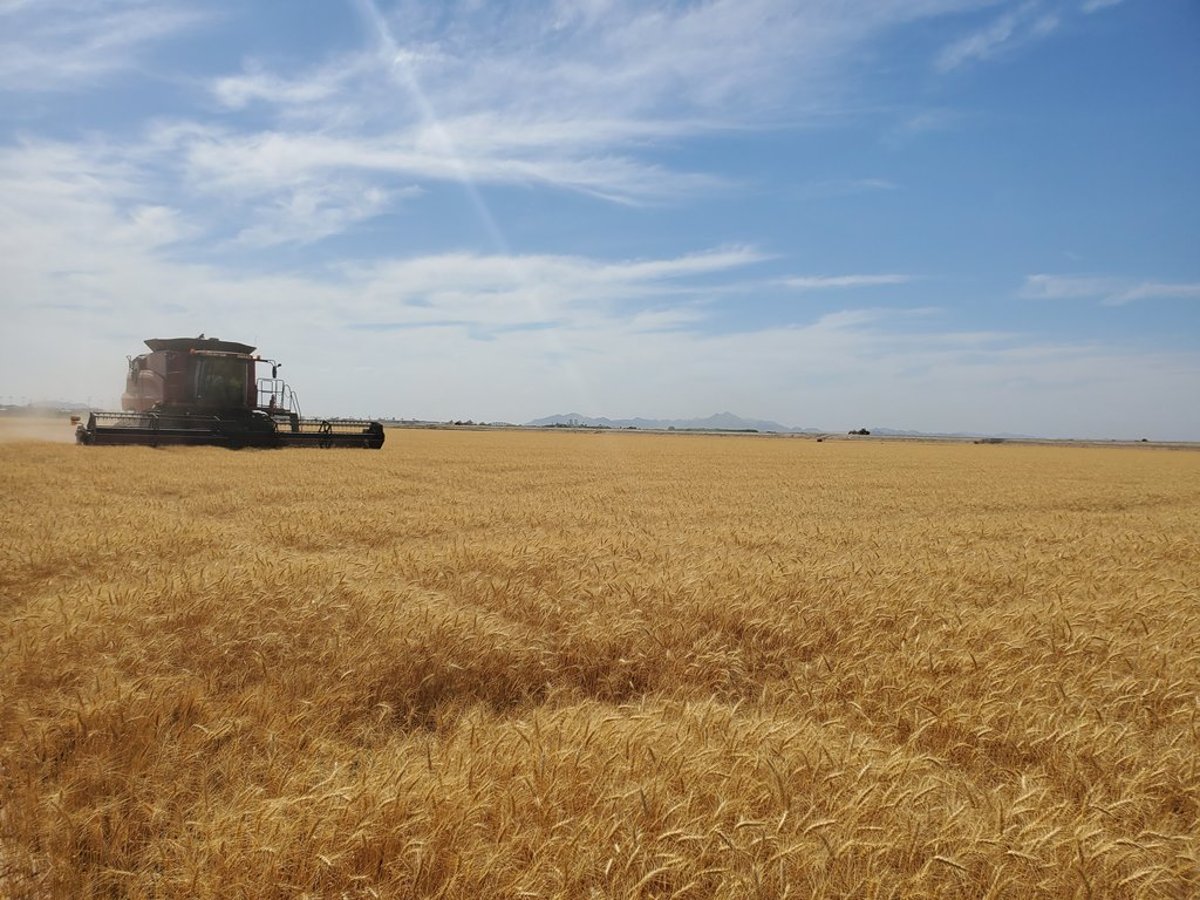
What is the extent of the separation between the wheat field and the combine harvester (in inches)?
821

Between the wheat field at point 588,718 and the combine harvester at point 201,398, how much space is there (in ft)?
68.4

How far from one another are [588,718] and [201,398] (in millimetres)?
31884

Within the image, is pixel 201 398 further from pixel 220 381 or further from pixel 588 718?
pixel 588 718

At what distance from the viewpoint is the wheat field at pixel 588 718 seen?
8.45 ft

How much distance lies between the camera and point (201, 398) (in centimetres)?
3031

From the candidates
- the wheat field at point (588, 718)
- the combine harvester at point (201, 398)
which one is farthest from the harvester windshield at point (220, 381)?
the wheat field at point (588, 718)

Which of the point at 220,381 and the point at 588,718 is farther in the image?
the point at 220,381

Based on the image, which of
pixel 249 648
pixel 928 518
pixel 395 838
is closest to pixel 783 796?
pixel 395 838

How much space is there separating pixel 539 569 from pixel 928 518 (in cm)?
1171

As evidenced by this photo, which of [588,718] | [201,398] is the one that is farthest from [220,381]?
[588,718]

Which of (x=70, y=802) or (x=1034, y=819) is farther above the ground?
(x=1034, y=819)

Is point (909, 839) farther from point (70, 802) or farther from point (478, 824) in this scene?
point (70, 802)

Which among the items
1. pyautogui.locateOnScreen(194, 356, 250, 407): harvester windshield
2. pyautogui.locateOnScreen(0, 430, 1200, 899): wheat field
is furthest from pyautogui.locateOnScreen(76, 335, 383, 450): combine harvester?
pyautogui.locateOnScreen(0, 430, 1200, 899): wheat field

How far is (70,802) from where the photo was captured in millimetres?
3279
